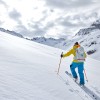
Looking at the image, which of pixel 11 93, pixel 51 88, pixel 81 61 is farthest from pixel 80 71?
pixel 11 93

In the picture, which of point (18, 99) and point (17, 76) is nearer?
point (18, 99)

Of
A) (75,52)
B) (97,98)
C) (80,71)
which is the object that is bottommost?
(97,98)

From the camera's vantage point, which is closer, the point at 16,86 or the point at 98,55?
the point at 16,86

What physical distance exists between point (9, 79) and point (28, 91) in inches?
34.8

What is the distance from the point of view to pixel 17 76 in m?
7.82

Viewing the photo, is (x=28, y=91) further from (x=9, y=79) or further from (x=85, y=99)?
(x=85, y=99)

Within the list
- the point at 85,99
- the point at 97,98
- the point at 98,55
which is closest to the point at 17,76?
the point at 85,99

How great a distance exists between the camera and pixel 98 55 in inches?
6545

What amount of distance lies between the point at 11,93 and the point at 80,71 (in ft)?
21.6

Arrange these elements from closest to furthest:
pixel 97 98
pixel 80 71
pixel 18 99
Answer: pixel 18 99 < pixel 97 98 < pixel 80 71

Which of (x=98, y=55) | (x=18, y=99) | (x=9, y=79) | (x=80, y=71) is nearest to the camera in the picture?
(x=18, y=99)

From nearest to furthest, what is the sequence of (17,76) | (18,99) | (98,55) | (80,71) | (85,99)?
1. (18,99)
2. (17,76)
3. (85,99)
4. (80,71)
5. (98,55)

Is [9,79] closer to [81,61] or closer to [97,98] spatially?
[97,98]

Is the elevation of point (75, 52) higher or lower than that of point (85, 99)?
higher
